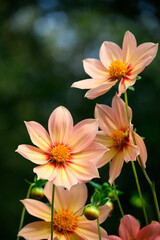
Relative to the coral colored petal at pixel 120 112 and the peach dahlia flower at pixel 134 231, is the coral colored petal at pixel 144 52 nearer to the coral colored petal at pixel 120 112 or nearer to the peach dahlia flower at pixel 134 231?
the coral colored petal at pixel 120 112

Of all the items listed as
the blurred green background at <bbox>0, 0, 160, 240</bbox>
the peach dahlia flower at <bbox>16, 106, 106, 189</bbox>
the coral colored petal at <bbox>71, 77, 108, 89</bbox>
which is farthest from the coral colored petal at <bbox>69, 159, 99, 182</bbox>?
the blurred green background at <bbox>0, 0, 160, 240</bbox>

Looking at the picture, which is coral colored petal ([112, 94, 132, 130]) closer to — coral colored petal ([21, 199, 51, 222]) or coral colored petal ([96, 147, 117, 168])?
coral colored petal ([96, 147, 117, 168])

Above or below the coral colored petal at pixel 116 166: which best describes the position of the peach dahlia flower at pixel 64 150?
above

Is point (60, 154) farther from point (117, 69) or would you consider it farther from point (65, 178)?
point (117, 69)

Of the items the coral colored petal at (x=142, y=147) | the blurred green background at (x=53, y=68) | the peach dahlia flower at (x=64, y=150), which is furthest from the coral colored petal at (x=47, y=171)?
the blurred green background at (x=53, y=68)

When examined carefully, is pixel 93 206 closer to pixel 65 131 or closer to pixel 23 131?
pixel 65 131

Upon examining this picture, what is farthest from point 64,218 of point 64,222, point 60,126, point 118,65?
point 118,65
